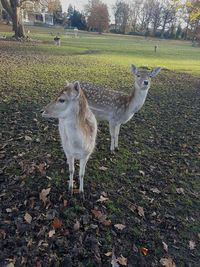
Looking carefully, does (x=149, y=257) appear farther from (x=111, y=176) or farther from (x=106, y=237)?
(x=111, y=176)

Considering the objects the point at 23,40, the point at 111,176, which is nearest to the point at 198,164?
the point at 111,176

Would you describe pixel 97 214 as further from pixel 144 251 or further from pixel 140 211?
pixel 144 251

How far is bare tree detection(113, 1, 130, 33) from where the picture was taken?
80.8 m

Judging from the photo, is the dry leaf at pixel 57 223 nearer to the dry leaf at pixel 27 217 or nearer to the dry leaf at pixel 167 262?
the dry leaf at pixel 27 217

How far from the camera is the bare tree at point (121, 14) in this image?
80.8 m

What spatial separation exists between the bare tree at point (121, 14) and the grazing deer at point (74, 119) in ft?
269

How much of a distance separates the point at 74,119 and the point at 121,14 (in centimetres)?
8754

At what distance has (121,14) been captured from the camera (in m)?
83.1

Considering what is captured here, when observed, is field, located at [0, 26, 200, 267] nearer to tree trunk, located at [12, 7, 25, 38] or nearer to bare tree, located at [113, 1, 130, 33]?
tree trunk, located at [12, 7, 25, 38]

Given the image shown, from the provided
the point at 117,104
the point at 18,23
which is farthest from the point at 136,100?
the point at 18,23

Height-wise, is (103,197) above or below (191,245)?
above

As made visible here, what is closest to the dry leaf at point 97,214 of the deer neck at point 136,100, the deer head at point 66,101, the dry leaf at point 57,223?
the dry leaf at point 57,223

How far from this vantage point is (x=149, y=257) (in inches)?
136

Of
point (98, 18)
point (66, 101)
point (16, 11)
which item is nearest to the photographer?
point (66, 101)
